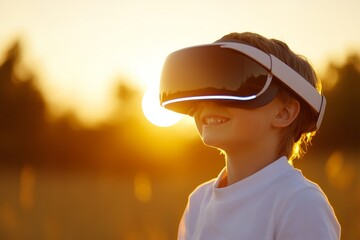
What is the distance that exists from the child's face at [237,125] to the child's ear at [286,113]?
2 centimetres

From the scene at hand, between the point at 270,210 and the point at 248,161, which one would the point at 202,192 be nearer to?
the point at 248,161

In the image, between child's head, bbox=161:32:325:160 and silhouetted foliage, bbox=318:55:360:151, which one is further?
silhouetted foliage, bbox=318:55:360:151

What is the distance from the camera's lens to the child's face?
2064 mm

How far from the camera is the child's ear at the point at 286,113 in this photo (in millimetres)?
2111

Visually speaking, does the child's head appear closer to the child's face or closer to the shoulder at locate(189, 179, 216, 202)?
the child's face

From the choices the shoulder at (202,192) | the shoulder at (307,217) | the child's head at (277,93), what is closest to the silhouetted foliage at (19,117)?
the shoulder at (202,192)

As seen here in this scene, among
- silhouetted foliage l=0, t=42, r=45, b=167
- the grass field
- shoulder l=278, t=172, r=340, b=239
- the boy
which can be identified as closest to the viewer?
shoulder l=278, t=172, r=340, b=239

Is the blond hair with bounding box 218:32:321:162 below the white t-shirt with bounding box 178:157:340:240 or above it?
above

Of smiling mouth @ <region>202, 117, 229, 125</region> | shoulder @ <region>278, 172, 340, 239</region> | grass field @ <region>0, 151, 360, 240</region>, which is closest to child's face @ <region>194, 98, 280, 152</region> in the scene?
smiling mouth @ <region>202, 117, 229, 125</region>

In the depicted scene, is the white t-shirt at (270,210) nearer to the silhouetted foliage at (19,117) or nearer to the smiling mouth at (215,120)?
the smiling mouth at (215,120)

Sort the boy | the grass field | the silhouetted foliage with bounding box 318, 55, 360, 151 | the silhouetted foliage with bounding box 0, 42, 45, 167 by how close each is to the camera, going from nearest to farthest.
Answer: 1. the boy
2. the grass field
3. the silhouetted foliage with bounding box 0, 42, 45, 167
4. the silhouetted foliage with bounding box 318, 55, 360, 151

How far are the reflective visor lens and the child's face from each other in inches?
2.3

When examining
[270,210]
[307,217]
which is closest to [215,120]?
[270,210]

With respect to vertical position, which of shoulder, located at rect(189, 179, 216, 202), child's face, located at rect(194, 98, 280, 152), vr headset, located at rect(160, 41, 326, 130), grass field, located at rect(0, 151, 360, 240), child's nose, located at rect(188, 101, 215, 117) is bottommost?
grass field, located at rect(0, 151, 360, 240)
